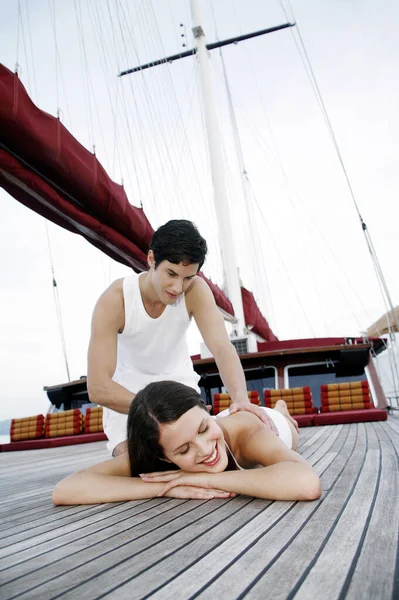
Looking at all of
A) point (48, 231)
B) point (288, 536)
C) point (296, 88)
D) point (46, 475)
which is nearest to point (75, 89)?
point (48, 231)

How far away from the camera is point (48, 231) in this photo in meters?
5.91

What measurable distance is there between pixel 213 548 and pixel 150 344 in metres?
1.69

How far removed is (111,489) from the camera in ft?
7.25

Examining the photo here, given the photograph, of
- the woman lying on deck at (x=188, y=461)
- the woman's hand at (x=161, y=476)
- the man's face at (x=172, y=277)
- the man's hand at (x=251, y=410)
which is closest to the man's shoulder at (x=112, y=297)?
the man's face at (x=172, y=277)

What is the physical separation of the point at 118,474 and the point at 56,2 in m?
4.95

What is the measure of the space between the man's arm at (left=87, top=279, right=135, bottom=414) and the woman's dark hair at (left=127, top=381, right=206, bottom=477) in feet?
1.46

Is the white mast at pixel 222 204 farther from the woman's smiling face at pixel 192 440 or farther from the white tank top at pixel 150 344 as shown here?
the woman's smiling face at pixel 192 440

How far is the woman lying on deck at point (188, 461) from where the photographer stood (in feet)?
6.27

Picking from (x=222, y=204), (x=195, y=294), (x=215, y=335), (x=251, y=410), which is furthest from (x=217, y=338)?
(x=222, y=204)

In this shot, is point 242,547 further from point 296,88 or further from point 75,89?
point 296,88

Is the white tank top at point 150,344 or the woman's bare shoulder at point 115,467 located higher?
the white tank top at point 150,344

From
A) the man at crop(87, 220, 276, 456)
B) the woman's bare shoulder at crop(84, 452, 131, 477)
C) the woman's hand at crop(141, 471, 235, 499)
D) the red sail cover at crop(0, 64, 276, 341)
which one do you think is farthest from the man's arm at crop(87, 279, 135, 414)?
the red sail cover at crop(0, 64, 276, 341)

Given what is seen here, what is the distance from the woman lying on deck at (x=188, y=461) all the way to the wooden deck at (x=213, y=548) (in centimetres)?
6

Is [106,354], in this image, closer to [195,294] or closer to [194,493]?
[195,294]
